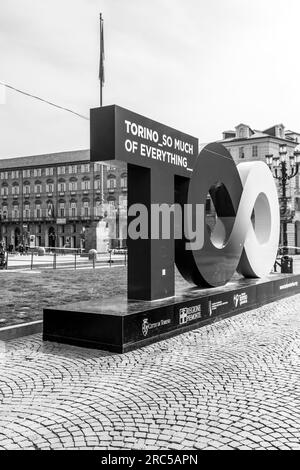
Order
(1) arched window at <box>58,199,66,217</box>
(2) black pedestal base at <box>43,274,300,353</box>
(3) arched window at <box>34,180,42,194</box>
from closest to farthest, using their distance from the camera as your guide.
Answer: (2) black pedestal base at <box>43,274,300,353</box> → (1) arched window at <box>58,199,66,217</box> → (3) arched window at <box>34,180,42,194</box>

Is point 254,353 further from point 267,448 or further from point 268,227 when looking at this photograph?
point 268,227

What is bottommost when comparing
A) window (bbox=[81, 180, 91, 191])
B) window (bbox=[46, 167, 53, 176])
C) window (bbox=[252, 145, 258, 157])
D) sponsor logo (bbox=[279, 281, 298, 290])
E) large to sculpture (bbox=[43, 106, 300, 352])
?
sponsor logo (bbox=[279, 281, 298, 290])

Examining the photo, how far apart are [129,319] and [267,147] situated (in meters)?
58.1

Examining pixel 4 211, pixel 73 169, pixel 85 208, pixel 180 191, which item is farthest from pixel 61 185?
pixel 180 191

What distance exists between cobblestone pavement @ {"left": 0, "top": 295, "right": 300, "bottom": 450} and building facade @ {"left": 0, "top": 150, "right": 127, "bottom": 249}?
68077 millimetres

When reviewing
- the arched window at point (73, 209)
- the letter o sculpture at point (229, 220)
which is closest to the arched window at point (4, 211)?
the arched window at point (73, 209)

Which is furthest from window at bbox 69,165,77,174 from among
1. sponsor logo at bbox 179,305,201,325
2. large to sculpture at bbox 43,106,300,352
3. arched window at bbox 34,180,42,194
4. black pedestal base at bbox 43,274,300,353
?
sponsor logo at bbox 179,305,201,325

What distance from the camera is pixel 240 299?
9812 millimetres

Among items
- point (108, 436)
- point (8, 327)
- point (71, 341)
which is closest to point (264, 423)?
point (108, 436)

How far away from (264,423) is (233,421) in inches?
10.3

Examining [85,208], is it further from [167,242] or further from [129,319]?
[129,319]

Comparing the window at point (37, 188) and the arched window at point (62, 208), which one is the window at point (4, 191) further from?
the arched window at point (62, 208)

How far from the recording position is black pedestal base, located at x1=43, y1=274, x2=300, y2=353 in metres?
6.36

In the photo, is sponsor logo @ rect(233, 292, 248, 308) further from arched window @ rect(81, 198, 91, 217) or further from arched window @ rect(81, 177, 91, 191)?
arched window @ rect(81, 177, 91, 191)
